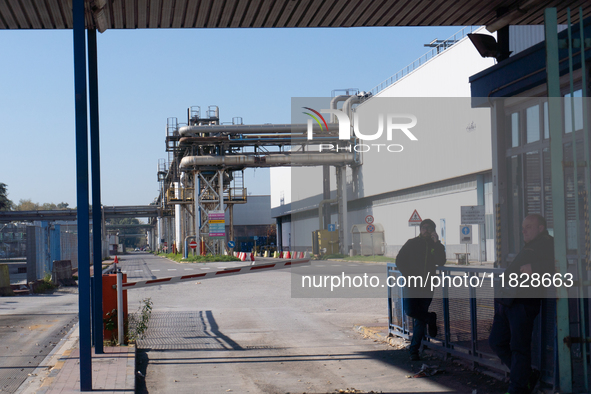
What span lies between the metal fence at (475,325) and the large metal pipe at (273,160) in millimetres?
34759

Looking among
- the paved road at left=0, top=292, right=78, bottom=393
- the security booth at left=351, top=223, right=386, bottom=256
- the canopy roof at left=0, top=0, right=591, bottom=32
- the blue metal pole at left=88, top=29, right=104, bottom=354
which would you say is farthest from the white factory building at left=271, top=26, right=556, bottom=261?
the blue metal pole at left=88, top=29, right=104, bottom=354

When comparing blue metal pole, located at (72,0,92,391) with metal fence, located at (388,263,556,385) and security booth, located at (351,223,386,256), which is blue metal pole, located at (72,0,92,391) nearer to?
metal fence, located at (388,263,556,385)

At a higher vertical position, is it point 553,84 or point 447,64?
point 447,64

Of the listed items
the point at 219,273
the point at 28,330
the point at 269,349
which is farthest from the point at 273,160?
the point at 269,349

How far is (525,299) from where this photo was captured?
17.9 ft

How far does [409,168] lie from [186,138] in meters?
15.6

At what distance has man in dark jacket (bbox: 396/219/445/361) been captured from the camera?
Result: 301 inches

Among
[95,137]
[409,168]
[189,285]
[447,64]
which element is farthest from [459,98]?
[95,137]

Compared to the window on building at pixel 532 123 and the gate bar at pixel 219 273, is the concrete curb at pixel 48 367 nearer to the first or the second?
the gate bar at pixel 219 273

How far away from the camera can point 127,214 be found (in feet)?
263

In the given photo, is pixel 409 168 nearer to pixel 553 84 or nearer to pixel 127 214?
pixel 553 84

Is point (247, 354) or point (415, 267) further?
point (247, 354)

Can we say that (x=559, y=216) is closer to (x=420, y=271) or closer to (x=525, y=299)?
(x=525, y=299)

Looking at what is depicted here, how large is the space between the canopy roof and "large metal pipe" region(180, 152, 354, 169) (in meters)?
34.2
